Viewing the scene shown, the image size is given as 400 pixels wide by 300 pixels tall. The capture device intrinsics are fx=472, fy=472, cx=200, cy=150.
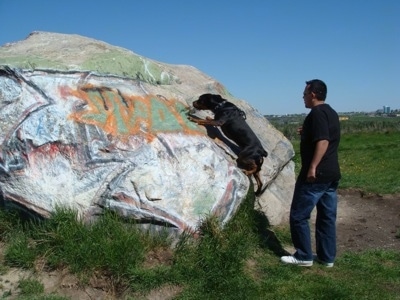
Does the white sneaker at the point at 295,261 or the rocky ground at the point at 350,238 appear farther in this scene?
the white sneaker at the point at 295,261

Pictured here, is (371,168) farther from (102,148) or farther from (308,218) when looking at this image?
(102,148)

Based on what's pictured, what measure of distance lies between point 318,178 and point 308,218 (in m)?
0.51

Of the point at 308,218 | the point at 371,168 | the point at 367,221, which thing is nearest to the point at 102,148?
the point at 308,218

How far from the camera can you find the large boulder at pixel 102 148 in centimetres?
525

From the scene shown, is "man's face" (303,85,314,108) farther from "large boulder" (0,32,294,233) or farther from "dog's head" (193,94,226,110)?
"dog's head" (193,94,226,110)

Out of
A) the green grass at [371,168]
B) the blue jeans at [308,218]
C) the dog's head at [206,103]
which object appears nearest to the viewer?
the blue jeans at [308,218]

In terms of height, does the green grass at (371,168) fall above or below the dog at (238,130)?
below

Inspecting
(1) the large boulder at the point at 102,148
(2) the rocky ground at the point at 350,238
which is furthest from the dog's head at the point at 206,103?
(2) the rocky ground at the point at 350,238

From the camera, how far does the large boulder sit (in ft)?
17.2

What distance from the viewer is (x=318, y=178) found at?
5254 millimetres

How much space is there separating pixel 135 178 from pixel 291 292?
208cm

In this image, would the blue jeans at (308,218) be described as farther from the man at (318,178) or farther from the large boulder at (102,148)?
the large boulder at (102,148)

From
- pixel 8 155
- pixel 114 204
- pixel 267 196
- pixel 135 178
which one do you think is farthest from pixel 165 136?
pixel 267 196

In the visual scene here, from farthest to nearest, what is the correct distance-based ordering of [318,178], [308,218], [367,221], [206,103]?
[367,221] < [206,103] < [308,218] < [318,178]
